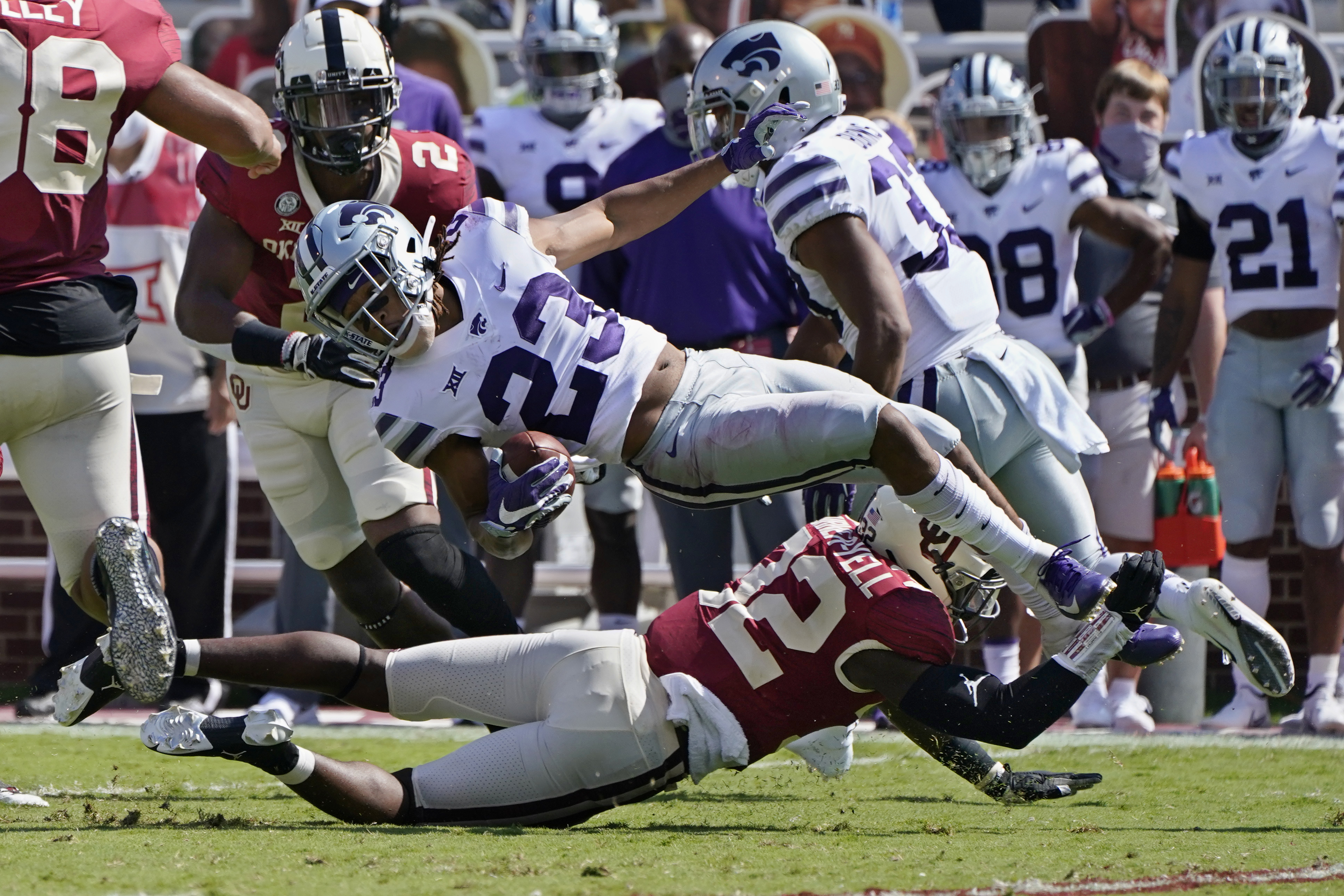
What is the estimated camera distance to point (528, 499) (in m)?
3.49

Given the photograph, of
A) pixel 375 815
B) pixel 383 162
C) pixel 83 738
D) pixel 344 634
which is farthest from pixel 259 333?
pixel 344 634

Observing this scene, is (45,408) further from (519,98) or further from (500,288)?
(519,98)

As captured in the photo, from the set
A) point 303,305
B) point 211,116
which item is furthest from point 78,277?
point 303,305

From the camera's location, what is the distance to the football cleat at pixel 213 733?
3.47 metres

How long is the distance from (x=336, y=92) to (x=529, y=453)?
149 cm

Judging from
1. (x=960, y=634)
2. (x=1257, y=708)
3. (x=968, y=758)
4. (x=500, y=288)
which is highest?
(x=500, y=288)

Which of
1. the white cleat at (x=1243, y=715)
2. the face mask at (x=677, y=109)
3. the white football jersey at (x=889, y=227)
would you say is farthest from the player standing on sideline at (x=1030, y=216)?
the white football jersey at (x=889, y=227)

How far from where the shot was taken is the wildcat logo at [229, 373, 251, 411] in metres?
4.87

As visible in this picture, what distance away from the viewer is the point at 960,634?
3.98 meters

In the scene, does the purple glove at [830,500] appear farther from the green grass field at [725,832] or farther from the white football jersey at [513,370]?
Result: the white football jersey at [513,370]

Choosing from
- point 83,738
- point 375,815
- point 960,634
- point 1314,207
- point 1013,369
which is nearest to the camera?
point 375,815

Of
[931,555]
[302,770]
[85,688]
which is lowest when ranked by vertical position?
[302,770]

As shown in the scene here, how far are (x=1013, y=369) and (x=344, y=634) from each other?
3144 millimetres

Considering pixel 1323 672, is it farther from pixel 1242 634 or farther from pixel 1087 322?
pixel 1242 634
